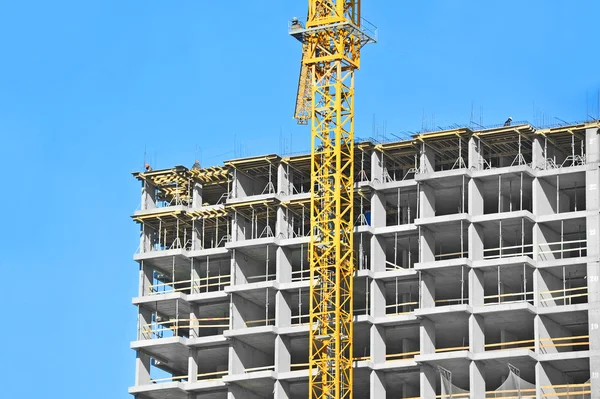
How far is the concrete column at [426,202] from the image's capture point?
182000 millimetres

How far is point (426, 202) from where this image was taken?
Result: 7180 inches

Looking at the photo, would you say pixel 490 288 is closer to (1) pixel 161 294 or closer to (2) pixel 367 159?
(2) pixel 367 159

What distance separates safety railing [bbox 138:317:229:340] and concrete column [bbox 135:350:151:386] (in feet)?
5.70

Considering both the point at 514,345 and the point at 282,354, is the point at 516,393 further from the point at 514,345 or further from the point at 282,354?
the point at 282,354

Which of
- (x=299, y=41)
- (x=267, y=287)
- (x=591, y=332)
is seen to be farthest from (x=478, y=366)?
(x=299, y=41)

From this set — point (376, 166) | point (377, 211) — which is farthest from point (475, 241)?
point (376, 166)

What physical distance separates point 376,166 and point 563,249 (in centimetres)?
1750

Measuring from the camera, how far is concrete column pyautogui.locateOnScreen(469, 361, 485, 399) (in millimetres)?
174000

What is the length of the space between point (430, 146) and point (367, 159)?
7283 mm

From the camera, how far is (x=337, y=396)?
177 metres

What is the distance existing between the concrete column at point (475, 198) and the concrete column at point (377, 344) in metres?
12.3

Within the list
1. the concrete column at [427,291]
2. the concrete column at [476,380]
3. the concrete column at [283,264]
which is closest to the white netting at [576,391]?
the concrete column at [476,380]

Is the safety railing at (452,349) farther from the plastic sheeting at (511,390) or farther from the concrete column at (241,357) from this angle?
the concrete column at (241,357)

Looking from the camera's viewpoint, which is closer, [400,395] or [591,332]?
[591,332]
